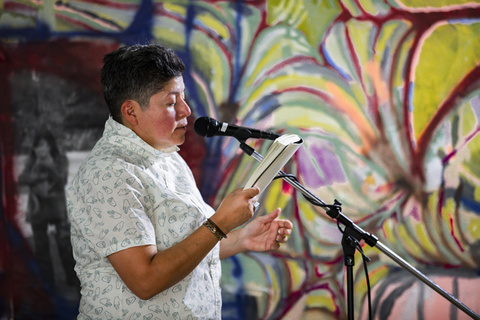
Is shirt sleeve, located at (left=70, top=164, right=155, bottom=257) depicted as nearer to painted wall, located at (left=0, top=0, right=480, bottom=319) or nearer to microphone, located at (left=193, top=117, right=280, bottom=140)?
microphone, located at (left=193, top=117, right=280, bottom=140)

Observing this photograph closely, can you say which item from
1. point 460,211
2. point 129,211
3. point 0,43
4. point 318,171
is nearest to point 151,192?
point 129,211

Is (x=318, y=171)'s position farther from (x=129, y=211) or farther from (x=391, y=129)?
(x=129, y=211)

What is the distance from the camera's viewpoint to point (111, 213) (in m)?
1.33

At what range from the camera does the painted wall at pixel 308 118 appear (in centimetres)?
244

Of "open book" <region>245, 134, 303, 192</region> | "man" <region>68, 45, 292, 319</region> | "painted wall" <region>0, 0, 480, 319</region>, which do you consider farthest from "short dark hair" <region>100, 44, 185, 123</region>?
"painted wall" <region>0, 0, 480, 319</region>

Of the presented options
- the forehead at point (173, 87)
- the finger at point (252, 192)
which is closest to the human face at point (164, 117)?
the forehead at point (173, 87)

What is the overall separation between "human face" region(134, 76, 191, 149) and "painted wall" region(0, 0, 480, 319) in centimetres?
92

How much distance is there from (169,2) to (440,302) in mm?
2093

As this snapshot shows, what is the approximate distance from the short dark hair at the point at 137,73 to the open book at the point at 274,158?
0.40 meters

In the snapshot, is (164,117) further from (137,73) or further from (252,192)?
(252,192)

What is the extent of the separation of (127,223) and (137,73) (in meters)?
0.46

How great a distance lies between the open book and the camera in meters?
1.36

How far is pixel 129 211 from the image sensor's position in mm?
1335

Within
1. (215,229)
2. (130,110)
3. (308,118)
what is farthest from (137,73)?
(308,118)
